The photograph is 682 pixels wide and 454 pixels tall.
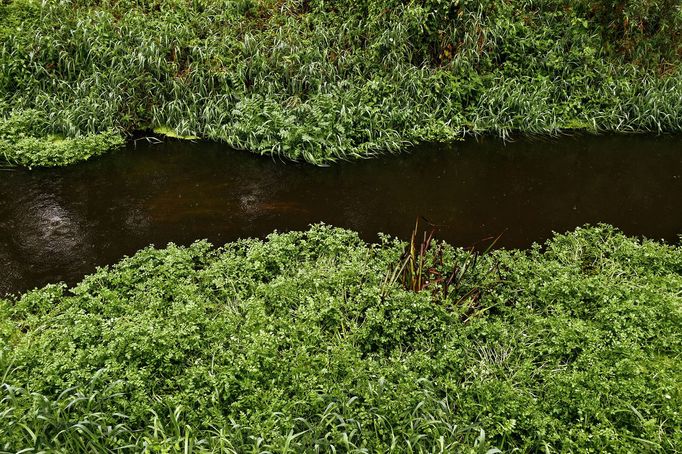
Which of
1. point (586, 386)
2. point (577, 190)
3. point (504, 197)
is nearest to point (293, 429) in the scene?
point (586, 386)

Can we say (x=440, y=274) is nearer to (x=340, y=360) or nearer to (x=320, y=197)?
(x=340, y=360)

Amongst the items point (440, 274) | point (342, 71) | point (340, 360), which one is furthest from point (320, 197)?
point (340, 360)

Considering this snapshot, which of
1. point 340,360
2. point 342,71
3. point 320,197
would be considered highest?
point 342,71

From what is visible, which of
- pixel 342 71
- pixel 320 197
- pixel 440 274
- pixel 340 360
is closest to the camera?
pixel 340 360

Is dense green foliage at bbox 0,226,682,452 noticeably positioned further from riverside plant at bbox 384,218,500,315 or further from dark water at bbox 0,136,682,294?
dark water at bbox 0,136,682,294

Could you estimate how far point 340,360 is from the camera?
418cm

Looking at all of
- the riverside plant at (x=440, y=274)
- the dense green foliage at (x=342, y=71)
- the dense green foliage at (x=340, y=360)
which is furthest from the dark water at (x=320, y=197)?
the dense green foliage at (x=340, y=360)

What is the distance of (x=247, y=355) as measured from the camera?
4.14 meters

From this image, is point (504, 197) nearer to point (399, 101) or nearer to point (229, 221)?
point (399, 101)

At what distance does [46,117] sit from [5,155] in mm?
1052

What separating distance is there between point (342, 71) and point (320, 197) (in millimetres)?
3357

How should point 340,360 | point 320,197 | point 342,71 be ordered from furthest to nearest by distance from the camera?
point 342,71 → point 320,197 → point 340,360

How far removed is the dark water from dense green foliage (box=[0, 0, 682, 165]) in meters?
0.54

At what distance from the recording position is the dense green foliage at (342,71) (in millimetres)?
9172
